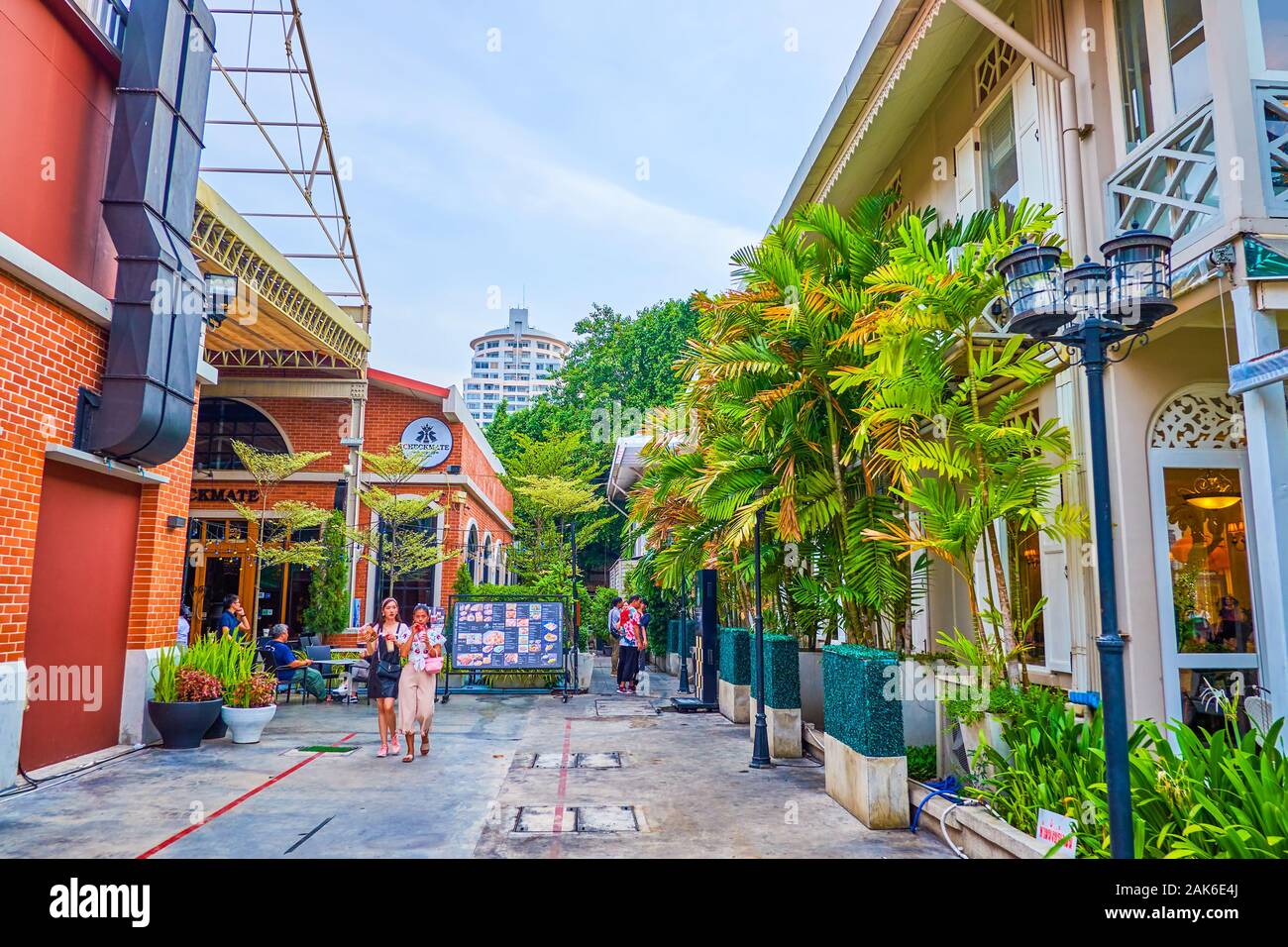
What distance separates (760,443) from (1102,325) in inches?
182

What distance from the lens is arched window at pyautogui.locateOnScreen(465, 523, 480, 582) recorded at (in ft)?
72.8

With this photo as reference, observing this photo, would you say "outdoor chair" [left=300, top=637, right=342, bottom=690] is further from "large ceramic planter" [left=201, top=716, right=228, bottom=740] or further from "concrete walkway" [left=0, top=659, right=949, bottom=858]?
"large ceramic planter" [left=201, top=716, right=228, bottom=740]

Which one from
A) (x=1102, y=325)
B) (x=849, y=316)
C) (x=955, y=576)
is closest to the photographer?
(x=1102, y=325)

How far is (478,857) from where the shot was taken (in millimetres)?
5473

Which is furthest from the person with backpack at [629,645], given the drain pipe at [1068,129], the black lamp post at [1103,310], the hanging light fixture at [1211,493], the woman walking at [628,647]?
the black lamp post at [1103,310]

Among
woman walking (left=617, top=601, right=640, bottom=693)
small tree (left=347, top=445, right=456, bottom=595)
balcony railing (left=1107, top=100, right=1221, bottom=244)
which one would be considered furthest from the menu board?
balcony railing (left=1107, top=100, right=1221, bottom=244)

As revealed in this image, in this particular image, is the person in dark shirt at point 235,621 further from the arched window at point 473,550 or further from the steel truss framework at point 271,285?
the arched window at point 473,550

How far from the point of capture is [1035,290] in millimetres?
4086

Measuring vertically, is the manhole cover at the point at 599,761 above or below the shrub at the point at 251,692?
below

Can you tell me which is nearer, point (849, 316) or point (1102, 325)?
point (1102, 325)

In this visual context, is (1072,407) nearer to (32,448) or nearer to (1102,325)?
(1102,325)

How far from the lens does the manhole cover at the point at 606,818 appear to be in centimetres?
619
